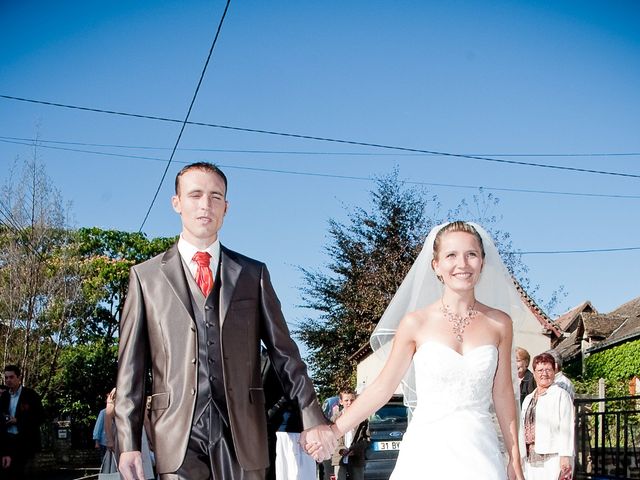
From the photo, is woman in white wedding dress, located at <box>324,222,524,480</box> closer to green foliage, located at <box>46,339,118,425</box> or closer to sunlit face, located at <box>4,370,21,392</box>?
sunlit face, located at <box>4,370,21,392</box>

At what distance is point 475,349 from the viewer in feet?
13.9

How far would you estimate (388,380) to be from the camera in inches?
169

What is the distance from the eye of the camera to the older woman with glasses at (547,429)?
726 cm

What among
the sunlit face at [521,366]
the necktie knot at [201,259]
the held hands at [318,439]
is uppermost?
the necktie knot at [201,259]

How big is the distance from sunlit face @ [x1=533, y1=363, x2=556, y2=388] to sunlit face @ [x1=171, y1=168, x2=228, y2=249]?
15.3 feet

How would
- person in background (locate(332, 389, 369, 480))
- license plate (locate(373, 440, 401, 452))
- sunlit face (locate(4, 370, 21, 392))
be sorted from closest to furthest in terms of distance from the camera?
sunlit face (locate(4, 370, 21, 392))
person in background (locate(332, 389, 369, 480))
license plate (locate(373, 440, 401, 452))

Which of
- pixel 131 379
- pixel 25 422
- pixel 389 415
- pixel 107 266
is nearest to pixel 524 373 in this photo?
pixel 389 415

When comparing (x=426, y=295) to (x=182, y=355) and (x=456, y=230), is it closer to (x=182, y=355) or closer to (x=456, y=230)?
(x=456, y=230)

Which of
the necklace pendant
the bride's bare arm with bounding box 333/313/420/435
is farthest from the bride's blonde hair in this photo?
the bride's bare arm with bounding box 333/313/420/435

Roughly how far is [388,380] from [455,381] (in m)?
0.35

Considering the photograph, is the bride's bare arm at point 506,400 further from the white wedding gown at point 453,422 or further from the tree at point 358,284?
the tree at point 358,284

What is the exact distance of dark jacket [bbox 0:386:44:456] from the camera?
10.3m

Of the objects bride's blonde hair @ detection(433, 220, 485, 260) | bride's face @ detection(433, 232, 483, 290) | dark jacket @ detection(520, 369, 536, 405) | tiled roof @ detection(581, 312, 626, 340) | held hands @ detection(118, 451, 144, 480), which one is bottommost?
held hands @ detection(118, 451, 144, 480)

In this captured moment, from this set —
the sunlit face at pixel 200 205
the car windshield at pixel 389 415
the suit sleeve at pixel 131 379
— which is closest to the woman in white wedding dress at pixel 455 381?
the suit sleeve at pixel 131 379
